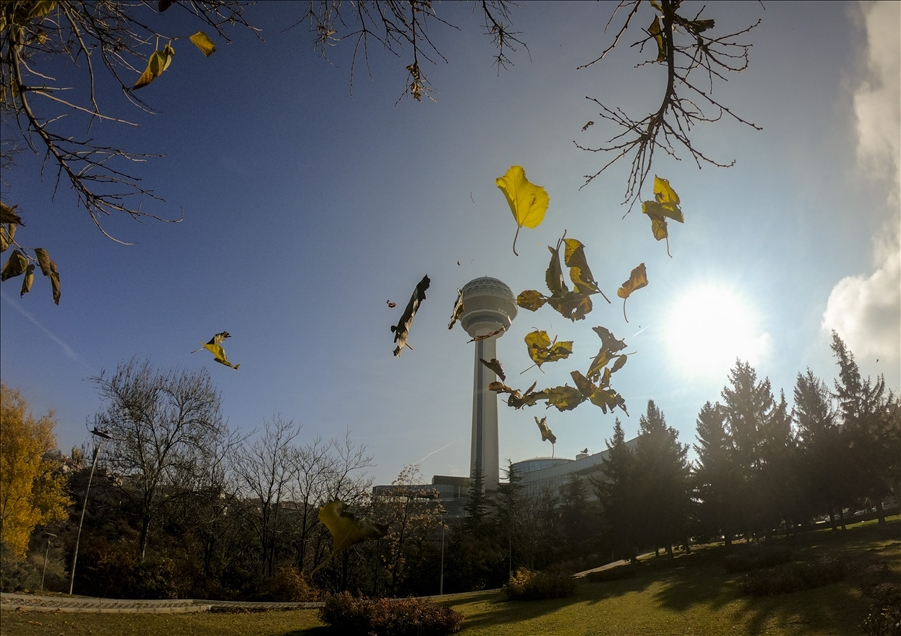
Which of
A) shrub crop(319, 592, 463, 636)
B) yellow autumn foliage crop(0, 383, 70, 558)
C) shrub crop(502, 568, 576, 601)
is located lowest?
shrub crop(502, 568, 576, 601)

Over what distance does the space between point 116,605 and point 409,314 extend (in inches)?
749

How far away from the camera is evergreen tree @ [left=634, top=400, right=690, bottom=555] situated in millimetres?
26700

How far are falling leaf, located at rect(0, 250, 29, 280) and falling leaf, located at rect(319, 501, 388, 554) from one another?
148cm

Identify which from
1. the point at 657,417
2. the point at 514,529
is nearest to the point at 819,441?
the point at 657,417

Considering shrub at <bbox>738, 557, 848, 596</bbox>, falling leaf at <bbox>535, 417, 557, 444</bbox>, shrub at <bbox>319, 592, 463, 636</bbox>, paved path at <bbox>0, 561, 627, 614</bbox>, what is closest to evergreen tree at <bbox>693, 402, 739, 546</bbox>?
shrub at <bbox>738, 557, 848, 596</bbox>

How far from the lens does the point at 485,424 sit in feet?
196

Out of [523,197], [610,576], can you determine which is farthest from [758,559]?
[523,197]

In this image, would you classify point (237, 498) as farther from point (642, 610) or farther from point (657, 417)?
point (657, 417)

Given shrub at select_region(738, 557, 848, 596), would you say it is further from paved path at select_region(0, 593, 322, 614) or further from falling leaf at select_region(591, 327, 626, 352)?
falling leaf at select_region(591, 327, 626, 352)

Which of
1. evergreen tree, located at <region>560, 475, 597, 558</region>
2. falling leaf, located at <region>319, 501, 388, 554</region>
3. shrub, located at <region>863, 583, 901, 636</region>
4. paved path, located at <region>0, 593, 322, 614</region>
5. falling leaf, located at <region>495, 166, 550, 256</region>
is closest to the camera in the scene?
falling leaf, located at <region>319, 501, 388, 554</region>

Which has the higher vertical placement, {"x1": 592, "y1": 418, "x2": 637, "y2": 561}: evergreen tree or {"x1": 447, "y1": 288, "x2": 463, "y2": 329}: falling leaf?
{"x1": 447, "y1": 288, "x2": 463, "y2": 329}: falling leaf

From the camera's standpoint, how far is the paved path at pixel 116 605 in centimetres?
1280

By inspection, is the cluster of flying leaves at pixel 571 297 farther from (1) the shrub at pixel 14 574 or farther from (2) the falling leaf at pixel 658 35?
(1) the shrub at pixel 14 574

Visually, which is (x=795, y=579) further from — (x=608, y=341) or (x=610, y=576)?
(x=608, y=341)
